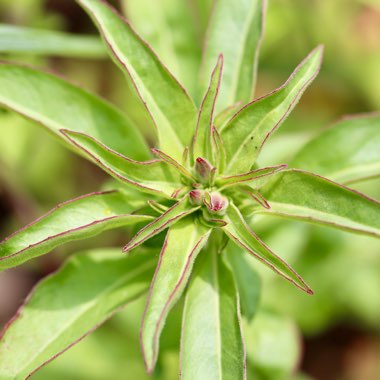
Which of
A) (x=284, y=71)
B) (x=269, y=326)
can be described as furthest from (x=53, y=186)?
(x=269, y=326)

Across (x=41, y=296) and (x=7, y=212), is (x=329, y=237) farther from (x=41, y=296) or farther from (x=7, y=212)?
(x=7, y=212)

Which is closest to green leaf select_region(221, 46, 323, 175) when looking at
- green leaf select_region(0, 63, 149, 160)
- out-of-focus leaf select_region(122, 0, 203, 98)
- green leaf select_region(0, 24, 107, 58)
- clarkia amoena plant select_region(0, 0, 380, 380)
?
clarkia amoena plant select_region(0, 0, 380, 380)

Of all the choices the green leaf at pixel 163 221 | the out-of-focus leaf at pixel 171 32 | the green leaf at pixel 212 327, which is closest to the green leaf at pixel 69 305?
the green leaf at pixel 212 327

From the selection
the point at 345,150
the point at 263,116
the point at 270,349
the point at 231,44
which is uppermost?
the point at 231,44

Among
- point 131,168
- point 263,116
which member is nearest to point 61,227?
point 131,168

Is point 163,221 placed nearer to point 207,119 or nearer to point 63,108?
point 207,119

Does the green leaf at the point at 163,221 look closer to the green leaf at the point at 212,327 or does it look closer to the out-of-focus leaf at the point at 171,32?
the green leaf at the point at 212,327
